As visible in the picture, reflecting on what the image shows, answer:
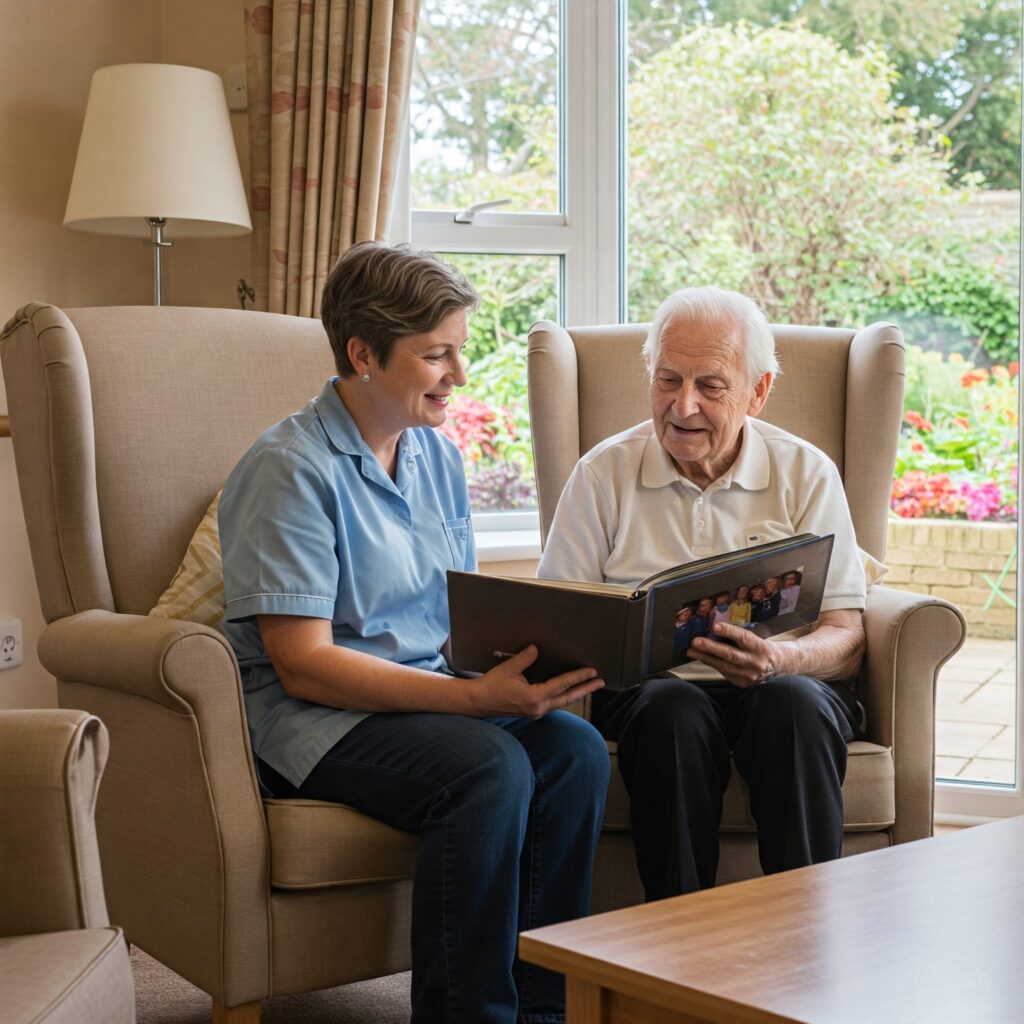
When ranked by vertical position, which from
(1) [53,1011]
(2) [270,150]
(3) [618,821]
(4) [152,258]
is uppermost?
(2) [270,150]

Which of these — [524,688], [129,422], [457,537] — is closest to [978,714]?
[457,537]

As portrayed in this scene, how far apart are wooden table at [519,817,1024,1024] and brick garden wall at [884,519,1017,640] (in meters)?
1.96

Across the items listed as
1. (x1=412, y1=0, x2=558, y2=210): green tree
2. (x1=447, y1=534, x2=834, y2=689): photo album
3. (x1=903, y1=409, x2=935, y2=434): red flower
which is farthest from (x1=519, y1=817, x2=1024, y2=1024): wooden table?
(x1=412, y1=0, x2=558, y2=210): green tree

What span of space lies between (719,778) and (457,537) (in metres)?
0.51

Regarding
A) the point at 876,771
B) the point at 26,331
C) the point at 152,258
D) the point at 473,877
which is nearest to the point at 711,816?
the point at 876,771

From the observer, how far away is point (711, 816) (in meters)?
1.90

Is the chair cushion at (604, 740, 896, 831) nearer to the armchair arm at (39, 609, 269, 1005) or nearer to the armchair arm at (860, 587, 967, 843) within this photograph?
the armchair arm at (860, 587, 967, 843)

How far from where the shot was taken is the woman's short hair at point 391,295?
73.4 inches

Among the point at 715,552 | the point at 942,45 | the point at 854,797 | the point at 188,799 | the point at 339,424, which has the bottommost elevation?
the point at 854,797

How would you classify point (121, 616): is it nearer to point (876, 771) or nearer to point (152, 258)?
point (876, 771)

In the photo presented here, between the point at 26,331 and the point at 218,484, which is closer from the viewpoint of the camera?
the point at 26,331

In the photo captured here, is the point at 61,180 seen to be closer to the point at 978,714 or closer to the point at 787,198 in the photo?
the point at 787,198

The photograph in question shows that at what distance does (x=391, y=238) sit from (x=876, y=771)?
1720mm

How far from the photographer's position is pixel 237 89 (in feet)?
10.6
